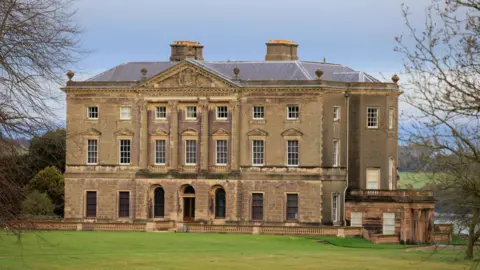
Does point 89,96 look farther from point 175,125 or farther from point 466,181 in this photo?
point 466,181

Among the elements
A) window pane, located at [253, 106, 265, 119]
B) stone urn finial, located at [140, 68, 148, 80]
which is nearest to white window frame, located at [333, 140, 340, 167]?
window pane, located at [253, 106, 265, 119]

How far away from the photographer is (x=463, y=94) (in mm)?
26031

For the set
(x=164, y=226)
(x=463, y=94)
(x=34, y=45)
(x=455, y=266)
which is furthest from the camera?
(x=164, y=226)

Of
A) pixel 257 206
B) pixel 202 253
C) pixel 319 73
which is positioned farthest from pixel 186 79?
pixel 202 253

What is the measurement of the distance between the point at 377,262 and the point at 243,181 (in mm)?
21771

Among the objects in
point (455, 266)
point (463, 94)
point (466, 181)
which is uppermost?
point (463, 94)

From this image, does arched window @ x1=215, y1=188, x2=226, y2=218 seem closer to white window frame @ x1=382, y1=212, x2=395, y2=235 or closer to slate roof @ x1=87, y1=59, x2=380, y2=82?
slate roof @ x1=87, y1=59, x2=380, y2=82

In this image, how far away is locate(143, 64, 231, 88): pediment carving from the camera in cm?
7225

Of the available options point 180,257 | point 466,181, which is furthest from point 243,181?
point 466,181

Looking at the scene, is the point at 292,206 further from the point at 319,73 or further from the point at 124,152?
the point at 124,152

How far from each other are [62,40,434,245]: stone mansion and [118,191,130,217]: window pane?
8 centimetres

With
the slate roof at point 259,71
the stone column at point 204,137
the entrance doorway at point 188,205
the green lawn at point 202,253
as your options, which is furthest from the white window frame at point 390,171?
the entrance doorway at point 188,205

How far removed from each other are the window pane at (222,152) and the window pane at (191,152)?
1.41 meters

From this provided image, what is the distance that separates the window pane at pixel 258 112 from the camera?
72062mm
